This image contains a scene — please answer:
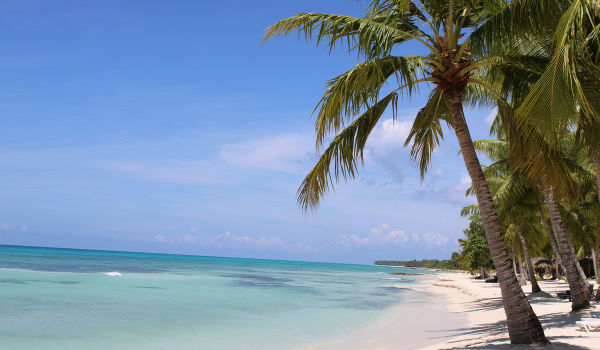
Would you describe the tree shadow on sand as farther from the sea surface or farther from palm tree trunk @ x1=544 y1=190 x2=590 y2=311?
the sea surface

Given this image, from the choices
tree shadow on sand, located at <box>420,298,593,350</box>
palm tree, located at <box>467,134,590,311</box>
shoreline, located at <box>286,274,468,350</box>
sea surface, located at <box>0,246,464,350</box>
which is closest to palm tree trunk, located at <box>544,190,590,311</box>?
palm tree, located at <box>467,134,590,311</box>

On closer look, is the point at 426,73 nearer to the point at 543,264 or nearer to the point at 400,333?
the point at 400,333

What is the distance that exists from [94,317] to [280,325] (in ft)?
20.6

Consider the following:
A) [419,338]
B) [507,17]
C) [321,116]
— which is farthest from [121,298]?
[507,17]

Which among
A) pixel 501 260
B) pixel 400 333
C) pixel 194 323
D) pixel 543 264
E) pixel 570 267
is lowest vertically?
pixel 194 323

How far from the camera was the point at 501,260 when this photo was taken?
590 centimetres

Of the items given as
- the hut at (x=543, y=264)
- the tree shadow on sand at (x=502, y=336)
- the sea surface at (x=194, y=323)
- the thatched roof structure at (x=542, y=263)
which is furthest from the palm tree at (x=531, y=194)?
the hut at (x=543, y=264)

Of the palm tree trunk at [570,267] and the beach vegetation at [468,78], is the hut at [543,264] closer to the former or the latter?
the palm tree trunk at [570,267]

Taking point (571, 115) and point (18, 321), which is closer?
point (571, 115)

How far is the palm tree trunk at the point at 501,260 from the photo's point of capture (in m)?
5.68

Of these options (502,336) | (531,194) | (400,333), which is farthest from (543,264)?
(502,336)

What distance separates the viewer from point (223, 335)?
35.9 feet

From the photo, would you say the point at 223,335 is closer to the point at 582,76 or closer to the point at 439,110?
the point at 439,110

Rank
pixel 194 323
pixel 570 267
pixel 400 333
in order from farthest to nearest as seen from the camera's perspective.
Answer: pixel 194 323 < pixel 400 333 < pixel 570 267
